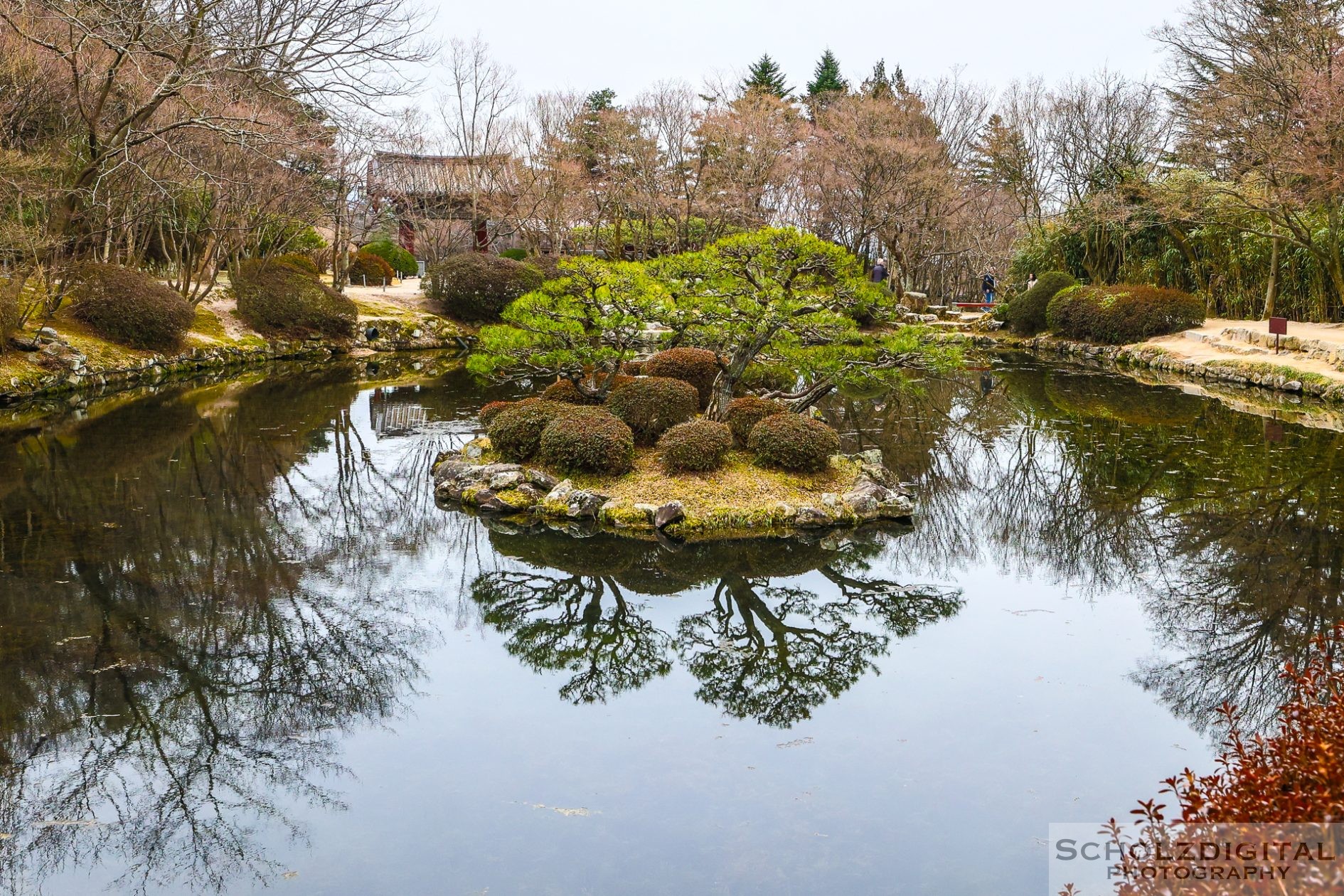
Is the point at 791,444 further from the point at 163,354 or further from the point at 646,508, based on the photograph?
the point at 163,354

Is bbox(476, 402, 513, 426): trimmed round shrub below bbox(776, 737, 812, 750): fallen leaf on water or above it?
above

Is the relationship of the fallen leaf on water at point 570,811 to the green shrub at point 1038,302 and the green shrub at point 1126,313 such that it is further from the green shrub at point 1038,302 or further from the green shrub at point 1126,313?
the green shrub at point 1038,302

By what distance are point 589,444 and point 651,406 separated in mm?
1214

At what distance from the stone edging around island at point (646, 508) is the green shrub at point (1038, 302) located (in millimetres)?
20774

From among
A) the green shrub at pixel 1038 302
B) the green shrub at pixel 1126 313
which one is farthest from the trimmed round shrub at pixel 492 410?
the green shrub at pixel 1038 302

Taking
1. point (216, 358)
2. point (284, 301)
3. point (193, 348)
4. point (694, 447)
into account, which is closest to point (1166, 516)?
point (694, 447)

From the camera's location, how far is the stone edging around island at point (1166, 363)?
59.5 ft

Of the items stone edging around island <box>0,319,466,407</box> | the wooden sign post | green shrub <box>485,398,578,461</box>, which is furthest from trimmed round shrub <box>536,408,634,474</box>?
the wooden sign post

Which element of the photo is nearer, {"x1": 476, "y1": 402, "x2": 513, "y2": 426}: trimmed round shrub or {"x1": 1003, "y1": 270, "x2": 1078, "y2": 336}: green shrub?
{"x1": 476, "y1": 402, "x2": 513, "y2": 426}: trimmed round shrub

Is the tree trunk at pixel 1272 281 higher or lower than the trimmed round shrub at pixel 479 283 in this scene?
higher

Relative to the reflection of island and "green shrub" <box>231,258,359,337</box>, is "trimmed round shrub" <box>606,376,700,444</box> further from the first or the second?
"green shrub" <box>231,258,359,337</box>

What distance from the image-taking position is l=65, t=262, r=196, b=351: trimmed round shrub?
1978 centimetres

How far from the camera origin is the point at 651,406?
11.5m

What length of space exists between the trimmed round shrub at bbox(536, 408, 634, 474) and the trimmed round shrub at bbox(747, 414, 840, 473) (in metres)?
1.51
